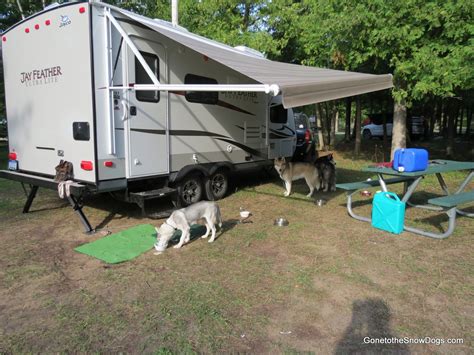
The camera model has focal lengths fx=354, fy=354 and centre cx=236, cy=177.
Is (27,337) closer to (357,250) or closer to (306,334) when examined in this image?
(306,334)

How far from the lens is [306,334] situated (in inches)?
113

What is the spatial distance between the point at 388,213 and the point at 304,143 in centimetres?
764

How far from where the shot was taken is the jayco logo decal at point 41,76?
16.9 feet

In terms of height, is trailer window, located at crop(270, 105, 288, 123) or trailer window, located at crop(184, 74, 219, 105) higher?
trailer window, located at crop(184, 74, 219, 105)

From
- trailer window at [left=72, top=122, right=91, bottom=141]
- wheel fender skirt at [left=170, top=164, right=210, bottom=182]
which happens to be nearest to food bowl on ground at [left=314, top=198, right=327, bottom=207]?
wheel fender skirt at [left=170, top=164, right=210, bottom=182]

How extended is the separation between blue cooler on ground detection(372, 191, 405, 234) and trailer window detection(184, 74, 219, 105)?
134 inches

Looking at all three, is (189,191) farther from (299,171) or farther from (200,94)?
(299,171)

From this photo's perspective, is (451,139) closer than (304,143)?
No

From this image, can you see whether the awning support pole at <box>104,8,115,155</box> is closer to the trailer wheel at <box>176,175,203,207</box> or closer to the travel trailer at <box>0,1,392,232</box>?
the travel trailer at <box>0,1,392,232</box>

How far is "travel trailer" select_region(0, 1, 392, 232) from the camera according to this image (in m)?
4.76

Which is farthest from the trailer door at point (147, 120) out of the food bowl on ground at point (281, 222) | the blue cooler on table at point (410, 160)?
the blue cooler on table at point (410, 160)

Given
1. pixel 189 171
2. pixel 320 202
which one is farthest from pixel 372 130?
pixel 189 171

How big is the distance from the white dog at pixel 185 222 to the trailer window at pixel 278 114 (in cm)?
425

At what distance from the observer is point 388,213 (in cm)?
530
